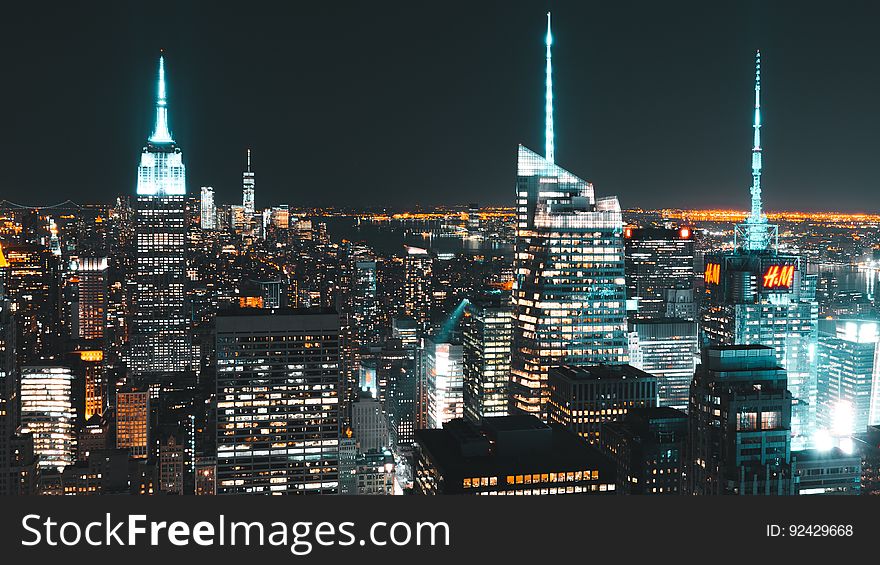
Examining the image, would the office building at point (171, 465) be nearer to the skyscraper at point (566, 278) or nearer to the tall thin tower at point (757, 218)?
the skyscraper at point (566, 278)

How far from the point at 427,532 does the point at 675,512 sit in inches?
15.8

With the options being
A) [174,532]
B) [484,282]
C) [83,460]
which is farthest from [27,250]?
[174,532]

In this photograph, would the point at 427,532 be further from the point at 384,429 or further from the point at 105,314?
the point at 105,314

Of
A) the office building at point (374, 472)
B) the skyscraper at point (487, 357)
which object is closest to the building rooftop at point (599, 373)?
the skyscraper at point (487, 357)

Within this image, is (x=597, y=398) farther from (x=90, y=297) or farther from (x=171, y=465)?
(x=90, y=297)

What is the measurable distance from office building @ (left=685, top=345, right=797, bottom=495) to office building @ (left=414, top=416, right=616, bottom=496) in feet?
2.77

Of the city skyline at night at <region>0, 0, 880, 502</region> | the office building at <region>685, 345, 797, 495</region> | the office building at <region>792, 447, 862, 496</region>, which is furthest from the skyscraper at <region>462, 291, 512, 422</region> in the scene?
the office building at <region>792, 447, 862, 496</region>

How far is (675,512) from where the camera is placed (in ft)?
4.92

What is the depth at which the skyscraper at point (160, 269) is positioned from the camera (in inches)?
691

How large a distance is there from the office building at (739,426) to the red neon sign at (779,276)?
19.9ft

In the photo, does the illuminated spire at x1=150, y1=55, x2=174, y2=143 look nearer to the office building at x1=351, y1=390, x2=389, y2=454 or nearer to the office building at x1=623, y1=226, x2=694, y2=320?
the office building at x1=351, y1=390, x2=389, y2=454

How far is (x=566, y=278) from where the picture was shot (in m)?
15.2

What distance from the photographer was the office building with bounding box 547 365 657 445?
12.0 m

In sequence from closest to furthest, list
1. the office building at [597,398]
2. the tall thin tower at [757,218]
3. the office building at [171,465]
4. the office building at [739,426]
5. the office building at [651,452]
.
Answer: the office building at [739,426], the office building at [651,452], the tall thin tower at [757,218], the office building at [171,465], the office building at [597,398]
